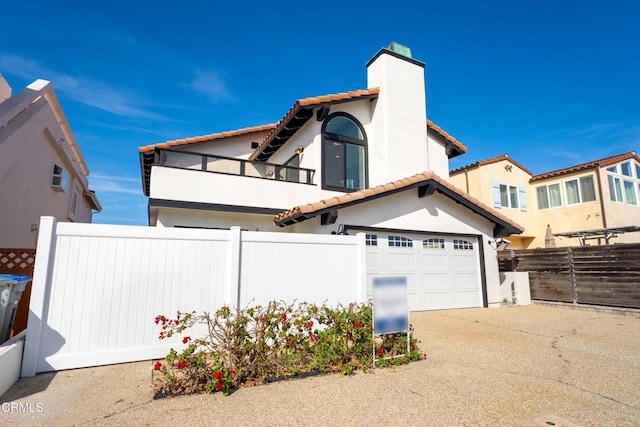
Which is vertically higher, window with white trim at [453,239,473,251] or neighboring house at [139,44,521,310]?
neighboring house at [139,44,521,310]

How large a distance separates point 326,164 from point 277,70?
5.29 metres

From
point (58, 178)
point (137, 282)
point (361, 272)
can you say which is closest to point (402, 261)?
point (361, 272)

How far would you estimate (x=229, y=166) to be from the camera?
33.4 ft

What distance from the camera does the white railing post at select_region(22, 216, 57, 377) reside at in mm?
4609

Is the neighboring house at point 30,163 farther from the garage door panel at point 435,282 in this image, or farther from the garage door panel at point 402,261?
the garage door panel at point 435,282

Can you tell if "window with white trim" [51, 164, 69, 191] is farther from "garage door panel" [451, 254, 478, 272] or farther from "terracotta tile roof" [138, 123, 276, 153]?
"garage door panel" [451, 254, 478, 272]

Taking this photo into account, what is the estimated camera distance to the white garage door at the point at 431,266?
32.6 feet

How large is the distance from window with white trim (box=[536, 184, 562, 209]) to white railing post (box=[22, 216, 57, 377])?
2358 cm

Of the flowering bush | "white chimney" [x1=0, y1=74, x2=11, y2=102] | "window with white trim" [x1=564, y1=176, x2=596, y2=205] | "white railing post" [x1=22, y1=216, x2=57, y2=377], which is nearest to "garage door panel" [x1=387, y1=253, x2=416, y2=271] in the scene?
the flowering bush

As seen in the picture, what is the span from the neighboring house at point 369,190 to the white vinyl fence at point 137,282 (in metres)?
2.44

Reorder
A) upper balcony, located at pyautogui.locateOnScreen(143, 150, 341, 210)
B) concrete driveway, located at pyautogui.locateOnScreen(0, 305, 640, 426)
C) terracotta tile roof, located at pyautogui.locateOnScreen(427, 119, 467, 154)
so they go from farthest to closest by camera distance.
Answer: terracotta tile roof, located at pyautogui.locateOnScreen(427, 119, 467, 154) < upper balcony, located at pyautogui.locateOnScreen(143, 150, 341, 210) < concrete driveway, located at pyautogui.locateOnScreen(0, 305, 640, 426)

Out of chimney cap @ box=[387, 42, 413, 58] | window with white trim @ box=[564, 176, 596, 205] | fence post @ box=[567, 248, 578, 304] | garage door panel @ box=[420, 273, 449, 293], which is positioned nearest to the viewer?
garage door panel @ box=[420, 273, 449, 293]

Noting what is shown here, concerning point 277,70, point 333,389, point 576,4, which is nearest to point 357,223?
point 333,389

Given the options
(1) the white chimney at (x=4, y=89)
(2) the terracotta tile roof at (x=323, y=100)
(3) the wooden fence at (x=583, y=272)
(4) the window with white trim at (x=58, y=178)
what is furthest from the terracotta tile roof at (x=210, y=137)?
(3) the wooden fence at (x=583, y=272)
